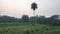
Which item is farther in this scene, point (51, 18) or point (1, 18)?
point (1, 18)

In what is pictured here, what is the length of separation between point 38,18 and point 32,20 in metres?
1.53

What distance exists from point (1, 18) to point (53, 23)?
14.3 metres

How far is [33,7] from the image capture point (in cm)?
4294

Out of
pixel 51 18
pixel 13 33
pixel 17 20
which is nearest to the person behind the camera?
pixel 13 33

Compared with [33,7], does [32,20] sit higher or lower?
lower

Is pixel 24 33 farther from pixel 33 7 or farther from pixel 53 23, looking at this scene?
pixel 33 7

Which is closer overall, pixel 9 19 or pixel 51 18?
pixel 51 18

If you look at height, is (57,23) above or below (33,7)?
below

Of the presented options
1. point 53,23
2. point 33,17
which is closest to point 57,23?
point 53,23

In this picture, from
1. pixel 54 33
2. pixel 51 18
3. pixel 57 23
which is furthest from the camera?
pixel 51 18

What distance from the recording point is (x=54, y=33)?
1994 centimetres

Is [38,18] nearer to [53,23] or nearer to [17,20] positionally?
[17,20]

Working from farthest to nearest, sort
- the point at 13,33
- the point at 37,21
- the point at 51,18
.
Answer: the point at 37,21 → the point at 51,18 → the point at 13,33

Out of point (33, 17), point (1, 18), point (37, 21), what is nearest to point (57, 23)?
point (37, 21)
